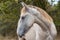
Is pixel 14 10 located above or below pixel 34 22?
below

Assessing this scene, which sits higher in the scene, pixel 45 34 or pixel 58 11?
pixel 45 34

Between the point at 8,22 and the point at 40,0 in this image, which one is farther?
the point at 8,22

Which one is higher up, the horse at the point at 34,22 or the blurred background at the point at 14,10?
the horse at the point at 34,22

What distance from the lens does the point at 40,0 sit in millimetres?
5133

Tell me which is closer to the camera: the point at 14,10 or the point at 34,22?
the point at 34,22

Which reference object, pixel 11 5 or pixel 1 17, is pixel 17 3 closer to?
pixel 11 5

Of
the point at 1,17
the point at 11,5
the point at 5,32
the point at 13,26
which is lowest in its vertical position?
the point at 5,32

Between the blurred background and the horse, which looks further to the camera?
the blurred background

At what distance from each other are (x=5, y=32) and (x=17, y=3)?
1.43m

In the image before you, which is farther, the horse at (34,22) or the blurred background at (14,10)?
the blurred background at (14,10)

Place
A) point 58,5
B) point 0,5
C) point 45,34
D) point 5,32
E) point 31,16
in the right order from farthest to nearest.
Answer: point 5,32, point 58,5, point 0,5, point 45,34, point 31,16

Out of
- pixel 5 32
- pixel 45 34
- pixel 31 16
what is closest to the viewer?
pixel 31 16

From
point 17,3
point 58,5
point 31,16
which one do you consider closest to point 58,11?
point 58,5

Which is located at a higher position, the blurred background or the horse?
the horse
